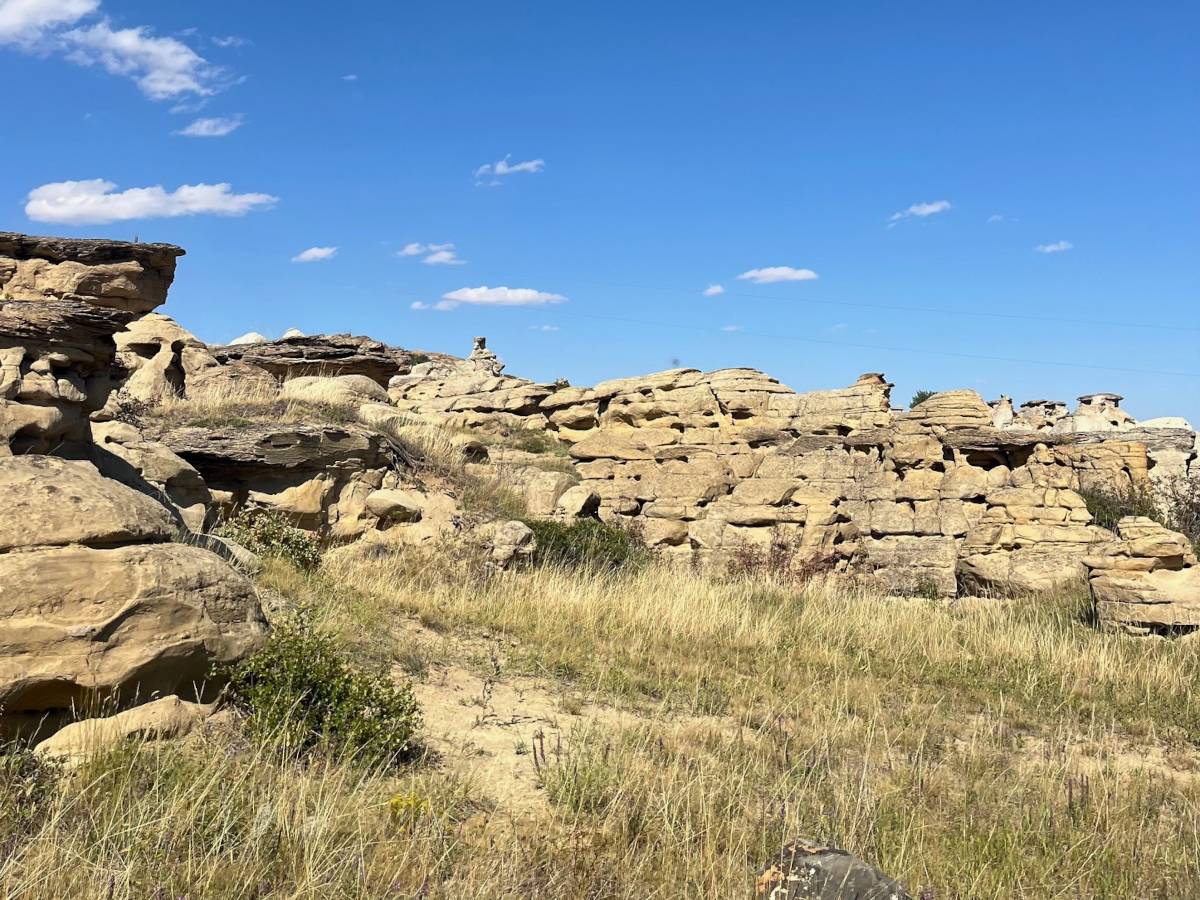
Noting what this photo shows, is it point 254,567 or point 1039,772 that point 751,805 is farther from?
point 254,567

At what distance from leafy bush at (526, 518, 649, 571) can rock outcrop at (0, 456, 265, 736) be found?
745 cm

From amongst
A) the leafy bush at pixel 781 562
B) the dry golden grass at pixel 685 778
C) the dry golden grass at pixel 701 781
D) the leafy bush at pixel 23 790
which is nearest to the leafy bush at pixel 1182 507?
the leafy bush at pixel 781 562

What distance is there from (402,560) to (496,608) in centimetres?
247

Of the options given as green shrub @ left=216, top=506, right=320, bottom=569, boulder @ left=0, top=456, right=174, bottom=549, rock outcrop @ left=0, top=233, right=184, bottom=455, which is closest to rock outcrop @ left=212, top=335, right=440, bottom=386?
green shrub @ left=216, top=506, right=320, bottom=569

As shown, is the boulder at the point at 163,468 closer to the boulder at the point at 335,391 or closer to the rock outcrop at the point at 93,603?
the boulder at the point at 335,391

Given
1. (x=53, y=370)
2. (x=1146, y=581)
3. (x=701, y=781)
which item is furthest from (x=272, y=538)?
(x=1146, y=581)

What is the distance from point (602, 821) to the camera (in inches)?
183

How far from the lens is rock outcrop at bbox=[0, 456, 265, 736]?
4.54m

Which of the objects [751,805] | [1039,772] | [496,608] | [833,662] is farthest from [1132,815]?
[496,608]

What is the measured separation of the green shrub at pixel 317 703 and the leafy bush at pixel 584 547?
22.3ft

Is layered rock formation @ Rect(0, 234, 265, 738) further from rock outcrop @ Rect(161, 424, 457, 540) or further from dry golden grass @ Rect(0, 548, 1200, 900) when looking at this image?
rock outcrop @ Rect(161, 424, 457, 540)

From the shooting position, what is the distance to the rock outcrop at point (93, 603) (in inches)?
179

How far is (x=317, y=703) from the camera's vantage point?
18.0ft

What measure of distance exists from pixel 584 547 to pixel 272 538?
15.8 ft
